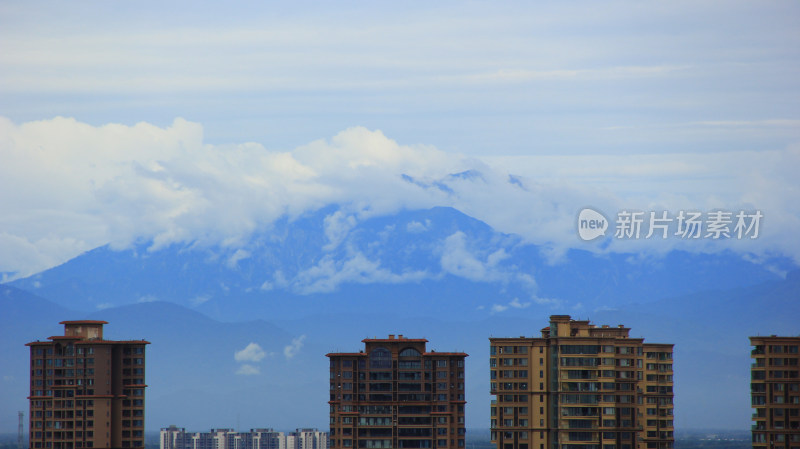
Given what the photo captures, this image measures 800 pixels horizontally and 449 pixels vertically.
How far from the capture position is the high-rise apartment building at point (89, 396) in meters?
123

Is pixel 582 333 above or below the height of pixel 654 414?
above

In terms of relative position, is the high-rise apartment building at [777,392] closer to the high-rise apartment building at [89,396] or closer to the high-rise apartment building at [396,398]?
the high-rise apartment building at [396,398]

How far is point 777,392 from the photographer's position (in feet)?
360

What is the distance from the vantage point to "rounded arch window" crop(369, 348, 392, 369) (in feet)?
382

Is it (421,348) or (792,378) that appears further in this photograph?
(421,348)

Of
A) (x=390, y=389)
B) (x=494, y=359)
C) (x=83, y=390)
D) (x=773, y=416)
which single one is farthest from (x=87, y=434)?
(x=773, y=416)

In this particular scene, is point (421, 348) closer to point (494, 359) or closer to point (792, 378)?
point (494, 359)

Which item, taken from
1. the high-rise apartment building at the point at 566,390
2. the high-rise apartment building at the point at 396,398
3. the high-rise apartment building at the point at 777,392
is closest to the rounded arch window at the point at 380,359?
the high-rise apartment building at the point at 396,398

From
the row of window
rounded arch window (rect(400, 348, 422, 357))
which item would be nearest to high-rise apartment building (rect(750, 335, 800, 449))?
rounded arch window (rect(400, 348, 422, 357))

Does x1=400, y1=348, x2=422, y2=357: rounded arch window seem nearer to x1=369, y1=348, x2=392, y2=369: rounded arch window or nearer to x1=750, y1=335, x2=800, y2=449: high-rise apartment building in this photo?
x1=369, y1=348, x2=392, y2=369: rounded arch window

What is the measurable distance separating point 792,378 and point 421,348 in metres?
32.1

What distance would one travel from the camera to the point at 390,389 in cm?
11600

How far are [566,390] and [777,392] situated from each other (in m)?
17.9

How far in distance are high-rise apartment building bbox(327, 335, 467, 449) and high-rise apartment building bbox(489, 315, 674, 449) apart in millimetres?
5793
